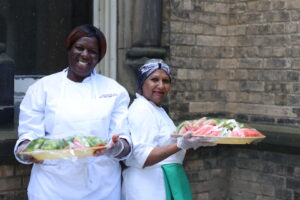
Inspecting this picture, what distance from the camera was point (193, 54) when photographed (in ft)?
19.6

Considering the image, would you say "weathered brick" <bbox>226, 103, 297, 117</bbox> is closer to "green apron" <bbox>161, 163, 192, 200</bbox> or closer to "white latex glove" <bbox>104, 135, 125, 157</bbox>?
"green apron" <bbox>161, 163, 192, 200</bbox>

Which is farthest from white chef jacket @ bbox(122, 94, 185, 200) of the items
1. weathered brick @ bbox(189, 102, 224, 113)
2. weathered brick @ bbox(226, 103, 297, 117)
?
weathered brick @ bbox(226, 103, 297, 117)

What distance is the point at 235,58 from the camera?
20.4 feet

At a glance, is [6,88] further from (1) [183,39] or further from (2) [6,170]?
(1) [183,39]

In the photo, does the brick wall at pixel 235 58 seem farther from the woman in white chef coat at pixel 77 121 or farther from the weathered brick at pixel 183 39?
the woman in white chef coat at pixel 77 121

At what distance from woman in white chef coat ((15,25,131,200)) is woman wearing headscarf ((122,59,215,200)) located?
Result: 0.10 meters

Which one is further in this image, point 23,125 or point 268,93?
point 268,93

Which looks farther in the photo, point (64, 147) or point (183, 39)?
point (183, 39)

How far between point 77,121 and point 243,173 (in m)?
3.31

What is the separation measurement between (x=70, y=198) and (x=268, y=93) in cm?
326

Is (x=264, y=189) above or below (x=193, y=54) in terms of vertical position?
below

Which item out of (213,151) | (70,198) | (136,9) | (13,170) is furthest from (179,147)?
(213,151)

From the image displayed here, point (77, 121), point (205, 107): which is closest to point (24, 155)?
point (77, 121)

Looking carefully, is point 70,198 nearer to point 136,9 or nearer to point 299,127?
point 136,9
